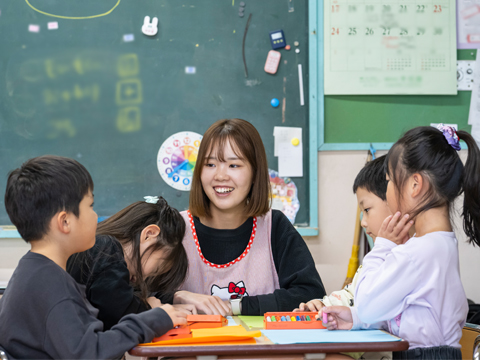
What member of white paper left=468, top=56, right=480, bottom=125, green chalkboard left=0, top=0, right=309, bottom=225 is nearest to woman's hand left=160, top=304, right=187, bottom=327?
green chalkboard left=0, top=0, right=309, bottom=225

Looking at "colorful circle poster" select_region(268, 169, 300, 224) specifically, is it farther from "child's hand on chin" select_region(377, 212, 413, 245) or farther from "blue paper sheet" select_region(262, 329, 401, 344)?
"blue paper sheet" select_region(262, 329, 401, 344)

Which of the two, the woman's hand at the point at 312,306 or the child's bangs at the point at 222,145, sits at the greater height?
the child's bangs at the point at 222,145

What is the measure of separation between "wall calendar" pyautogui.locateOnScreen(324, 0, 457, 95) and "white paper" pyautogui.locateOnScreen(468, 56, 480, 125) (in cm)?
13

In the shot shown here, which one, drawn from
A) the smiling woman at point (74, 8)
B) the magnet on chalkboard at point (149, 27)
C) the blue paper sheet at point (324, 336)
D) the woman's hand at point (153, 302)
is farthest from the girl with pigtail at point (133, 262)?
the smiling woman at point (74, 8)

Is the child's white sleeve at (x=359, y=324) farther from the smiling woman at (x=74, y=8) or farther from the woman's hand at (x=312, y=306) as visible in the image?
the smiling woman at (x=74, y=8)

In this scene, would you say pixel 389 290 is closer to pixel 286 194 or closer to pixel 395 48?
pixel 286 194

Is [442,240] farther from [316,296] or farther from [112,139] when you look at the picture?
[112,139]

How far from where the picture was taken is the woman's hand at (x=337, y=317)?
118cm

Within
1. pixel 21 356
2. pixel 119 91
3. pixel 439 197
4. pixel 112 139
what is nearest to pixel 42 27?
pixel 119 91

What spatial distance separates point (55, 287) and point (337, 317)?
71 centimetres

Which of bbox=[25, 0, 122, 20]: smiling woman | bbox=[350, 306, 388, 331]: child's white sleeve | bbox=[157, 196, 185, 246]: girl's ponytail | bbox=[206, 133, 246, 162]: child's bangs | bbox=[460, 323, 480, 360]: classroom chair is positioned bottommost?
bbox=[460, 323, 480, 360]: classroom chair

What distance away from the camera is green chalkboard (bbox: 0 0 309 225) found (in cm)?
259

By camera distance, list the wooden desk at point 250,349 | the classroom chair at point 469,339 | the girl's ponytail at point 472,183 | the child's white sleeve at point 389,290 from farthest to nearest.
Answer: the classroom chair at point 469,339
the girl's ponytail at point 472,183
the child's white sleeve at point 389,290
the wooden desk at point 250,349

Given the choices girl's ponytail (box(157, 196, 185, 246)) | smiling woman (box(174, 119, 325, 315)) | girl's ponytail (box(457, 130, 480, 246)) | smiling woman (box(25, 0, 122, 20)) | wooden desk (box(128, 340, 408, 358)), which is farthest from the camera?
smiling woman (box(25, 0, 122, 20))
